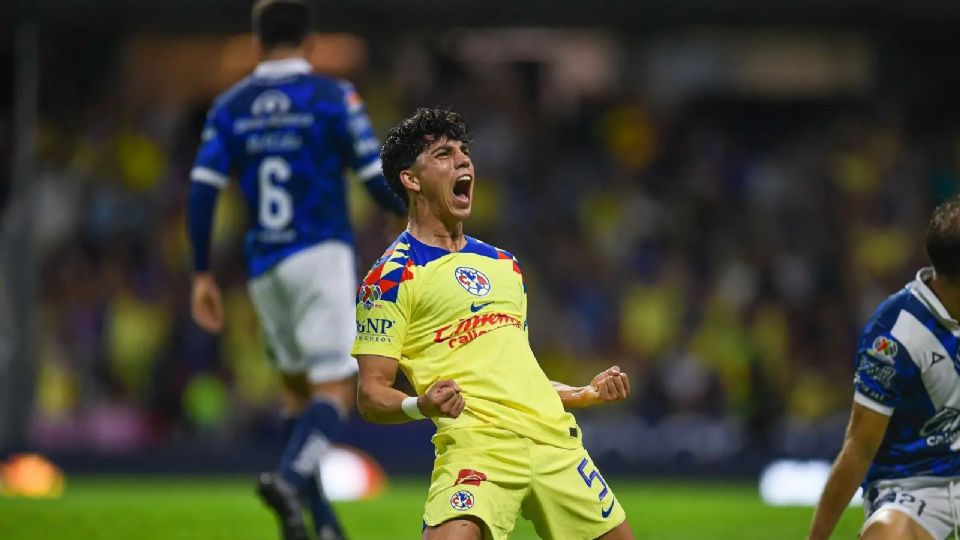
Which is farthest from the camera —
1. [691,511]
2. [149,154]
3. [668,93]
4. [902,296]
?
[668,93]

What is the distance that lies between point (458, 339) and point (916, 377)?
59.4 inches

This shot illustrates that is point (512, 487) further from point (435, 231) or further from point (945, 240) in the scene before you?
point (945, 240)

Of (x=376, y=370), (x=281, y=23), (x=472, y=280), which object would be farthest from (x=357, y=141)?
(x=376, y=370)

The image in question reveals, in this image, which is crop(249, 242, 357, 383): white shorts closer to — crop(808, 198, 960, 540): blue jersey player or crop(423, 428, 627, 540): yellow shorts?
crop(423, 428, 627, 540): yellow shorts

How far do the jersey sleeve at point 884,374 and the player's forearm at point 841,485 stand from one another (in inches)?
6.0

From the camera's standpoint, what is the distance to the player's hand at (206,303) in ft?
23.1

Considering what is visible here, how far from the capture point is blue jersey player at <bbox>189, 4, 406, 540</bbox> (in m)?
6.85

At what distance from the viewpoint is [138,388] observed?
14.1m

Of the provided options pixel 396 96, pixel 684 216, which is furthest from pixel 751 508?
pixel 396 96

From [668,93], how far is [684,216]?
2176 mm

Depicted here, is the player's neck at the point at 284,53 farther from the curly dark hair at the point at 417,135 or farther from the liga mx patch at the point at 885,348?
the liga mx patch at the point at 885,348

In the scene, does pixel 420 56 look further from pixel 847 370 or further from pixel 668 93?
pixel 847 370

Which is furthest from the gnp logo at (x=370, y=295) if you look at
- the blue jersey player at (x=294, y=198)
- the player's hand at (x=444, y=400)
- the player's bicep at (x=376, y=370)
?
the blue jersey player at (x=294, y=198)

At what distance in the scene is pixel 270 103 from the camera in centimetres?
699
